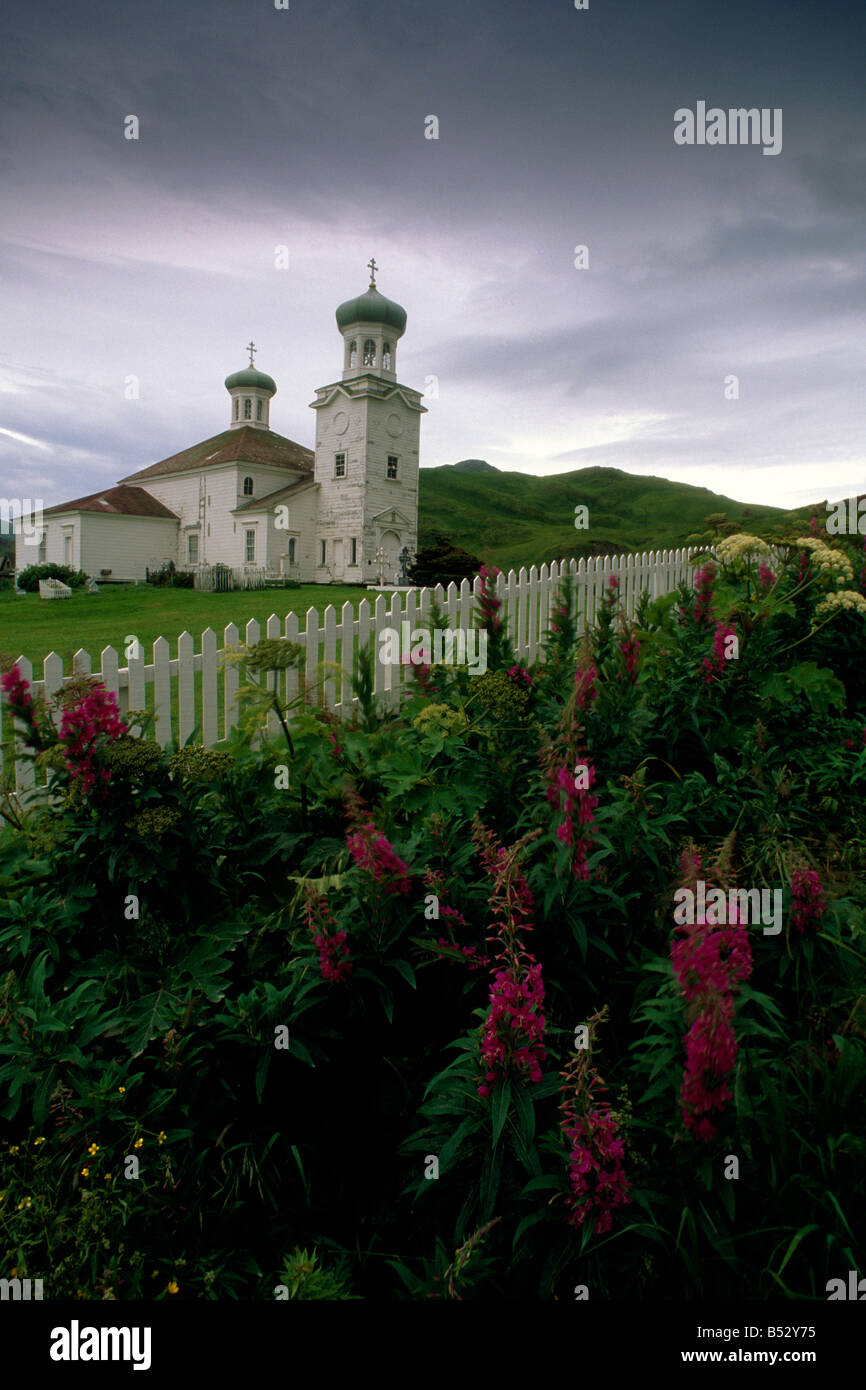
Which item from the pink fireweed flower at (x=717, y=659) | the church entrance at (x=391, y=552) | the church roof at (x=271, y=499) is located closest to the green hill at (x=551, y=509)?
the church entrance at (x=391, y=552)

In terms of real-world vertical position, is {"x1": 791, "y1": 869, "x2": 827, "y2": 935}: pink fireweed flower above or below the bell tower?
below

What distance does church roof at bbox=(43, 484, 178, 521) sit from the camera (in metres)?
38.1

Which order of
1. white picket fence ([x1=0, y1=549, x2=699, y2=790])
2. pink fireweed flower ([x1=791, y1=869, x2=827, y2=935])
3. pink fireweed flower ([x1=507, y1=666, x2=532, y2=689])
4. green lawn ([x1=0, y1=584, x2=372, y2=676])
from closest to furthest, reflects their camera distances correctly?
1. pink fireweed flower ([x1=791, y1=869, x2=827, y2=935])
2. pink fireweed flower ([x1=507, y1=666, x2=532, y2=689])
3. white picket fence ([x1=0, y1=549, x2=699, y2=790])
4. green lawn ([x1=0, y1=584, x2=372, y2=676])

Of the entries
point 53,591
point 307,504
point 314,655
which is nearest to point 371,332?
point 307,504

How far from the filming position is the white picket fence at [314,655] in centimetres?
427

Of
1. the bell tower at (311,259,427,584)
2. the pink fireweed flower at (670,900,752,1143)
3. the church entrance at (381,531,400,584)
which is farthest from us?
the church entrance at (381,531,400,584)

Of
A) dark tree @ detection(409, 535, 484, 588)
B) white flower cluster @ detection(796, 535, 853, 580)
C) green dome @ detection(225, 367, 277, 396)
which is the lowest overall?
white flower cluster @ detection(796, 535, 853, 580)

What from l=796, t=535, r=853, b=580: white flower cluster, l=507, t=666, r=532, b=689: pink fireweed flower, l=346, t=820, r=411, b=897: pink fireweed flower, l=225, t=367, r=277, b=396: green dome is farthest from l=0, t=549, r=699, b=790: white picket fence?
l=225, t=367, r=277, b=396: green dome

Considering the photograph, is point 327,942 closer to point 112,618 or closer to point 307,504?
point 112,618

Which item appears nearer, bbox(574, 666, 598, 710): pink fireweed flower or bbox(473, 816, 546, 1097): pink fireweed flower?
bbox(473, 816, 546, 1097): pink fireweed flower

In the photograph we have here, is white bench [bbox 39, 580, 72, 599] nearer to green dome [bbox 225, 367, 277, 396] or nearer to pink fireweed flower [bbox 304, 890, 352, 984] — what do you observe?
pink fireweed flower [bbox 304, 890, 352, 984]

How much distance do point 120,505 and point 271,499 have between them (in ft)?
29.8

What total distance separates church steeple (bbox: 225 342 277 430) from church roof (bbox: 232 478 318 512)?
11.6 metres

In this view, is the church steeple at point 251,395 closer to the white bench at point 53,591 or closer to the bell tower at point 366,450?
the bell tower at point 366,450
